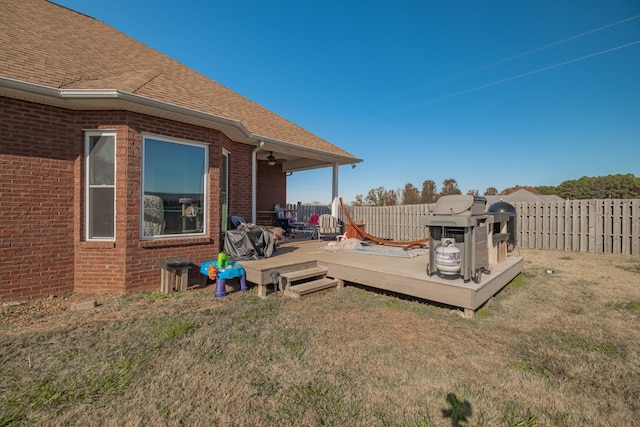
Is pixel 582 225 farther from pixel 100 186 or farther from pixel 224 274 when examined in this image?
pixel 100 186

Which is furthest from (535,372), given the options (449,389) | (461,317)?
(461,317)

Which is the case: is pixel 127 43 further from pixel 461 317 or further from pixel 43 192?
pixel 461 317

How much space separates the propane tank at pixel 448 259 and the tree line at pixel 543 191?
2789 cm

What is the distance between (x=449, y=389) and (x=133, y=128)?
585 cm

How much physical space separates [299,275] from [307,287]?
1.00 ft

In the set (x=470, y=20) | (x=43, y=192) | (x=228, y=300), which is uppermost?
(x=470, y=20)

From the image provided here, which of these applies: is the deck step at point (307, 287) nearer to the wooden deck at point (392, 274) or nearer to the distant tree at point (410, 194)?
the wooden deck at point (392, 274)

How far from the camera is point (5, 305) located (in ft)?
14.4

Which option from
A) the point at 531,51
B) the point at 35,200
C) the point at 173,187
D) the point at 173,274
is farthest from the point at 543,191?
the point at 35,200

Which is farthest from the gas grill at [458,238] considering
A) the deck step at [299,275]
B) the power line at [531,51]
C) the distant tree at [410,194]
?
the distant tree at [410,194]

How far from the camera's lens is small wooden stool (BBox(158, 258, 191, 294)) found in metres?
5.15

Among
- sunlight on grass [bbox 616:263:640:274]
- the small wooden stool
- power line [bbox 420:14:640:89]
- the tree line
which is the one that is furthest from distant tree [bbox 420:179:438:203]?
the small wooden stool

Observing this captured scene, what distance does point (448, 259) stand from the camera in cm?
422

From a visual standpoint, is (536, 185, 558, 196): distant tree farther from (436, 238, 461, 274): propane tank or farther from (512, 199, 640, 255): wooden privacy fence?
(436, 238, 461, 274): propane tank
